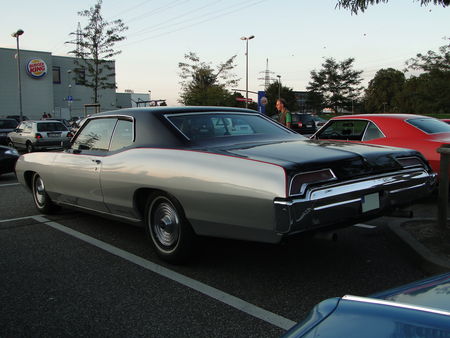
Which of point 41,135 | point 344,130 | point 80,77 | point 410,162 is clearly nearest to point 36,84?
point 80,77

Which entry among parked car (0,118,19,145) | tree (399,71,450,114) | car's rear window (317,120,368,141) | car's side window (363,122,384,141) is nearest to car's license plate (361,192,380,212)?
car's side window (363,122,384,141)

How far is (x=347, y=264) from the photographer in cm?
384

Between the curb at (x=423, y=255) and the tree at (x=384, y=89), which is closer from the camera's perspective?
the curb at (x=423, y=255)

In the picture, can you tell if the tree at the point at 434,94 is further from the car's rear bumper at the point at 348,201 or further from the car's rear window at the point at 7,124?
the car's rear bumper at the point at 348,201

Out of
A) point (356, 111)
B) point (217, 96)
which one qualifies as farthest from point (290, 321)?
point (356, 111)

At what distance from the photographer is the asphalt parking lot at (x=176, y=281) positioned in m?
2.79

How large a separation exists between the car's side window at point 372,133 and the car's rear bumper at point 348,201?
2854 millimetres

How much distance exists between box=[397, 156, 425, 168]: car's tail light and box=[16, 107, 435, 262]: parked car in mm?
12

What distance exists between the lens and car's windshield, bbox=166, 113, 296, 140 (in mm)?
3984

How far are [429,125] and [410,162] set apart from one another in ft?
10.2

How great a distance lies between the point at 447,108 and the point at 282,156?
56252mm

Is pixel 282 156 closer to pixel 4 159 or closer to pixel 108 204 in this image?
pixel 108 204

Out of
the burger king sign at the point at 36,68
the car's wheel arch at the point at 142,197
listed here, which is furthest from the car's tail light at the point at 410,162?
the burger king sign at the point at 36,68

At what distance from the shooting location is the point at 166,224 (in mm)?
3801
